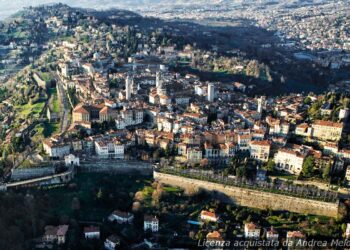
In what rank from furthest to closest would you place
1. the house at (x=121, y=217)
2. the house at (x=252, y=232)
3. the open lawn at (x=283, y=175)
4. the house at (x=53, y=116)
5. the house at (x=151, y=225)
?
the house at (x=53, y=116)
the open lawn at (x=283, y=175)
the house at (x=121, y=217)
the house at (x=151, y=225)
the house at (x=252, y=232)

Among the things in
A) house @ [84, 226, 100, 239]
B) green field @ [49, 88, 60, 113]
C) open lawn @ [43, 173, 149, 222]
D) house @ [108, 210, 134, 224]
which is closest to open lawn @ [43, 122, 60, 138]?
green field @ [49, 88, 60, 113]

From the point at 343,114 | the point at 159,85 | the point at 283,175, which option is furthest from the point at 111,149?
the point at 343,114

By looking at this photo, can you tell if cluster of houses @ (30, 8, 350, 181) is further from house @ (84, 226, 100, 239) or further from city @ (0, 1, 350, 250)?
house @ (84, 226, 100, 239)

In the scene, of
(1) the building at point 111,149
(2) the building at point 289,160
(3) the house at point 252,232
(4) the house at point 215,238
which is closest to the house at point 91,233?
(4) the house at point 215,238

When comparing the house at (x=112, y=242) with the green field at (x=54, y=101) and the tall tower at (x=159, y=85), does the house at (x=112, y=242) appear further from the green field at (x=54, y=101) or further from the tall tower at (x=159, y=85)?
the tall tower at (x=159, y=85)

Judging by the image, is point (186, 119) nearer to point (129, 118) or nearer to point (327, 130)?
point (129, 118)

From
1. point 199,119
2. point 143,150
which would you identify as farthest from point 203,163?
point 199,119

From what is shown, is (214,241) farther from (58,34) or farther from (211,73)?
(58,34)
